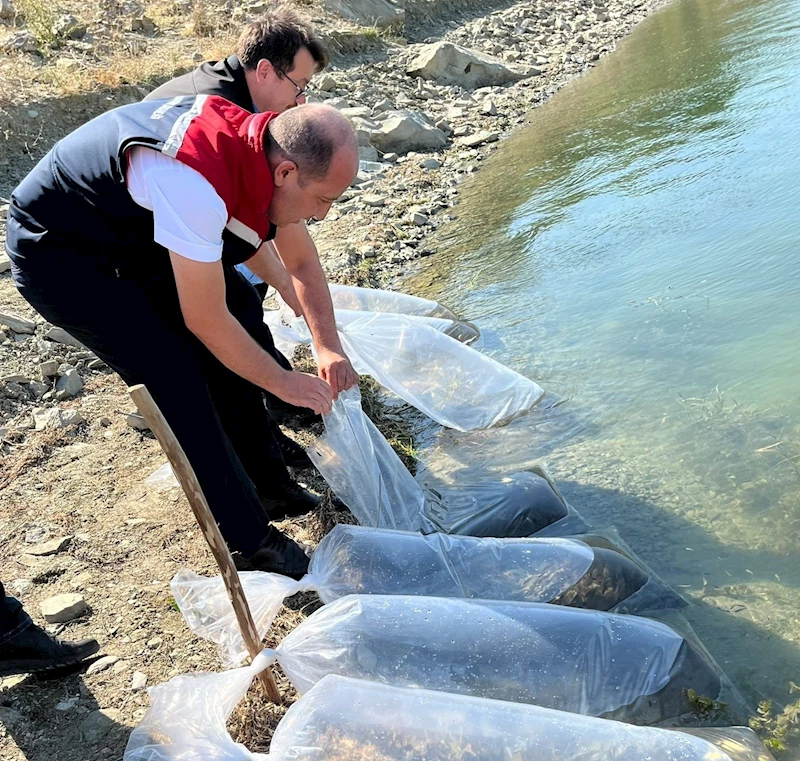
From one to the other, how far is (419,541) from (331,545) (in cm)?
32

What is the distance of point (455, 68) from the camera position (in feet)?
40.1

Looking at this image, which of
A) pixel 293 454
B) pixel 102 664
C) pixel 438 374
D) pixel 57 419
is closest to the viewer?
pixel 102 664

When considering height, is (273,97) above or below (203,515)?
above

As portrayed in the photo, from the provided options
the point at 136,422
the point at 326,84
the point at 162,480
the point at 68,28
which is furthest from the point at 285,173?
the point at 68,28

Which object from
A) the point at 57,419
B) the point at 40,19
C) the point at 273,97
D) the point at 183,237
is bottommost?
the point at 57,419

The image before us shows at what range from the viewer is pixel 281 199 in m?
2.28

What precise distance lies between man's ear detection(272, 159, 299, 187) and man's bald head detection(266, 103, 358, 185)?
10mm

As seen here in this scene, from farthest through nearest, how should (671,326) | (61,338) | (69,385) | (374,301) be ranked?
1. (61,338)
2. (374,301)
3. (69,385)
4. (671,326)

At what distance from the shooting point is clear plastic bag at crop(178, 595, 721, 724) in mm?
2156

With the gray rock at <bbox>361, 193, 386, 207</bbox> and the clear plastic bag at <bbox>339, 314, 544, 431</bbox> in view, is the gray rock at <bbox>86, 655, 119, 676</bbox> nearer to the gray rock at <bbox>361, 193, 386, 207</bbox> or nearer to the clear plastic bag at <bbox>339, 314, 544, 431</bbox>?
the clear plastic bag at <bbox>339, 314, 544, 431</bbox>

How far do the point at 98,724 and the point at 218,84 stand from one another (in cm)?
229

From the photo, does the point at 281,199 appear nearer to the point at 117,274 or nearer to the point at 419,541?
the point at 117,274

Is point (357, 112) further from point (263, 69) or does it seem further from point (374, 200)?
point (263, 69)

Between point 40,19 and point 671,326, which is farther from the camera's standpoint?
point 40,19
